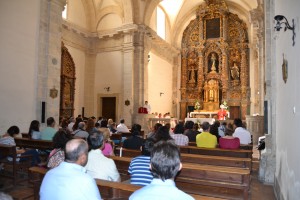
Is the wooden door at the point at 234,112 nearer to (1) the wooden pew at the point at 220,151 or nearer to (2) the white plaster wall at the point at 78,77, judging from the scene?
(2) the white plaster wall at the point at 78,77

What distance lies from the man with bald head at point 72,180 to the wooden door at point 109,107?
47.6 feet

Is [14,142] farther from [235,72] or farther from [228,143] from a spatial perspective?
[235,72]

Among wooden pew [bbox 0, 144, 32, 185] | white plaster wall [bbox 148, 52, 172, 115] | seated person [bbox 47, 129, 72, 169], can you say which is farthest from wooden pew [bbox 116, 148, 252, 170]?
white plaster wall [bbox 148, 52, 172, 115]

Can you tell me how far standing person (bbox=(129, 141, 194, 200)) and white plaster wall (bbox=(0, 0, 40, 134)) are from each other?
300 inches

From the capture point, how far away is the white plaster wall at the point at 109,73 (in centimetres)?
1656

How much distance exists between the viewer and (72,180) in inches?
89.4

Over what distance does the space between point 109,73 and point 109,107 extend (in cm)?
209

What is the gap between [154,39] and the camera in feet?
60.3

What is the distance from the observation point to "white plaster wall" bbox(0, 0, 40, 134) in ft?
27.1

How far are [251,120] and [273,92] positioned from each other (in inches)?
259

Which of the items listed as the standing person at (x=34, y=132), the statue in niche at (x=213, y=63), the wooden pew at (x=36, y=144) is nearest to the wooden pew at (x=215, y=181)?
the wooden pew at (x=36, y=144)

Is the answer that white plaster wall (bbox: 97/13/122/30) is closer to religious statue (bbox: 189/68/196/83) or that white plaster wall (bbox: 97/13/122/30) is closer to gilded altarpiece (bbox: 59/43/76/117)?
gilded altarpiece (bbox: 59/43/76/117)

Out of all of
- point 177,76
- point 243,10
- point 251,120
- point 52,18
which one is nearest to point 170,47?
point 177,76

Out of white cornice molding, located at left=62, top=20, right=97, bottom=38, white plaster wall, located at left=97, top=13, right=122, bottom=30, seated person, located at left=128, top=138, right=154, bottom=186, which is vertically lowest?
seated person, located at left=128, top=138, right=154, bottom=186
